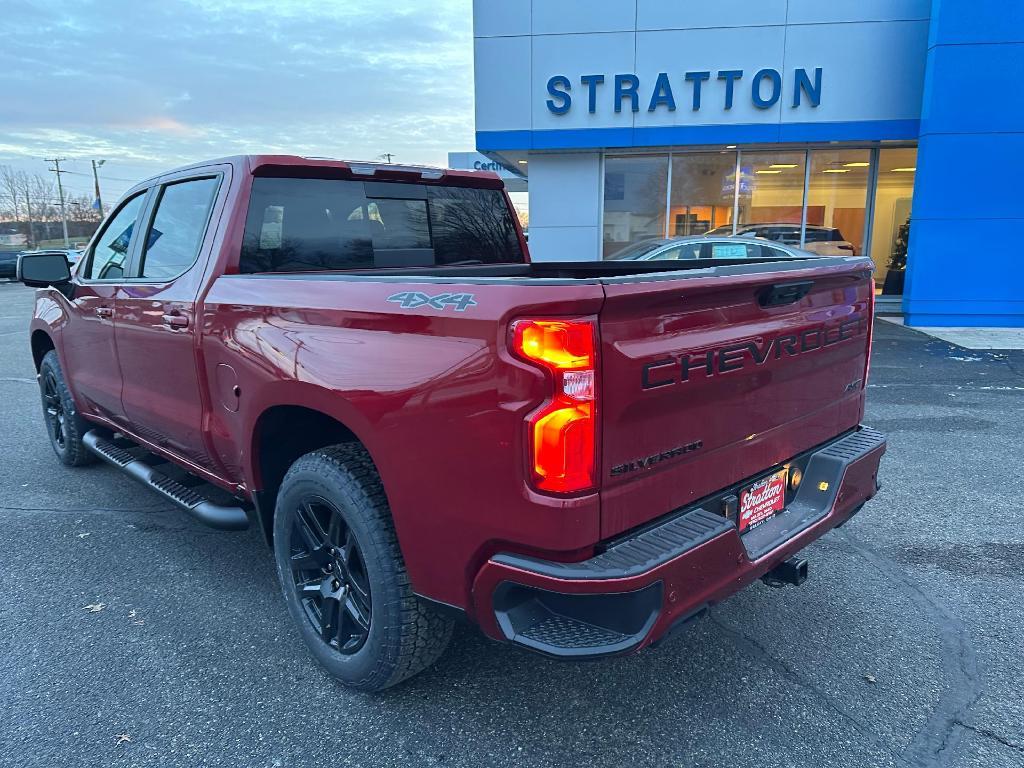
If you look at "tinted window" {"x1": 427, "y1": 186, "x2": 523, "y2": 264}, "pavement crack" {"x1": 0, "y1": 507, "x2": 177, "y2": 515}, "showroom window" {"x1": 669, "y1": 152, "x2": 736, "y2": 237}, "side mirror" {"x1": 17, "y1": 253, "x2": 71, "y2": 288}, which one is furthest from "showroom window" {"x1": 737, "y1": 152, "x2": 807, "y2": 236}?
"side mirror" {"x1": 17, "y1": 253, "x2": 71, "y2": 288}

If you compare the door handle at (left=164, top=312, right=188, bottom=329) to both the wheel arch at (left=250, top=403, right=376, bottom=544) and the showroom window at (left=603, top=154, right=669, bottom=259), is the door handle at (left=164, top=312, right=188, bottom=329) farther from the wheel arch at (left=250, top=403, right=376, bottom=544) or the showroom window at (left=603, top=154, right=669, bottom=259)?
A: the showroom window at (left=603, top=154, right=669, bottom=259)

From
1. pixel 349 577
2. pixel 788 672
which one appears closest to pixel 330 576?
pixel 349 577

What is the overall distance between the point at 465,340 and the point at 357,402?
521mm

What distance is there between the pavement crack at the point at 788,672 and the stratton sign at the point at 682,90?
39.8ft

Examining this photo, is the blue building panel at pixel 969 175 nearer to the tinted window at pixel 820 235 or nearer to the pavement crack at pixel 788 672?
the tinted window at pixel 820 235

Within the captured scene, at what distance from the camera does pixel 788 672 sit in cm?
284

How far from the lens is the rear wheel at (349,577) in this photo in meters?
2.44

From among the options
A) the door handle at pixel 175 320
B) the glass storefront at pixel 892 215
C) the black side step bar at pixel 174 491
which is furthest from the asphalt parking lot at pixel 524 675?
the glass storefront at pixel 892 215

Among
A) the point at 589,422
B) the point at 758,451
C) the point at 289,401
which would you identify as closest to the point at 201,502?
the point at 289,401

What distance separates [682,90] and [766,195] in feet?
9.64

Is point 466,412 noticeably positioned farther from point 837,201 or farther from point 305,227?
point 837,201

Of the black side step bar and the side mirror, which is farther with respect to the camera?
the side mirror

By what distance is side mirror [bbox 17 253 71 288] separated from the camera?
4.20 meters

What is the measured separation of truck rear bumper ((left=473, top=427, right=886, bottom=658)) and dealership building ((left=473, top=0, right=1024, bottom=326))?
12559 millimetres
